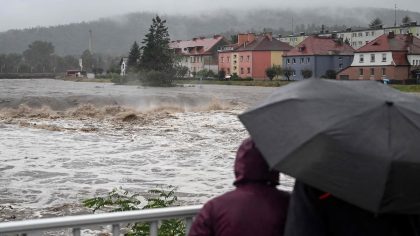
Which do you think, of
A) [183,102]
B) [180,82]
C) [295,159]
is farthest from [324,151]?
[180,82]

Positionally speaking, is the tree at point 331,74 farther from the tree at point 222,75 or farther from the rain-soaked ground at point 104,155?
the rain-soaked ground at point 104,155

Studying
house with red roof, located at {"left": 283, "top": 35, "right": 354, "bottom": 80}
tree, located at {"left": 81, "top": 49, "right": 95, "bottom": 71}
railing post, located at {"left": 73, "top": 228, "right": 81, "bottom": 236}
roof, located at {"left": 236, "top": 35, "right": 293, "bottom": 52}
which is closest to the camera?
railing post, located at {"left": 73, "top": 228, "right": 81, "bottom": 236}

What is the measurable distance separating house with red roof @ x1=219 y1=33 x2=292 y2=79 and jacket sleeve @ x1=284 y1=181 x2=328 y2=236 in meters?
83.6

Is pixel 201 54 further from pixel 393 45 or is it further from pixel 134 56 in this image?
pixel 393 45

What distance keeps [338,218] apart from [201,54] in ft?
336

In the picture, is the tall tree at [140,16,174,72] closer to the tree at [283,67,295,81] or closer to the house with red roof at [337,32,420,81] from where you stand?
the tree at [283,67,295,81]

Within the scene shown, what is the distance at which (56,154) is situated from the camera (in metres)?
18.5

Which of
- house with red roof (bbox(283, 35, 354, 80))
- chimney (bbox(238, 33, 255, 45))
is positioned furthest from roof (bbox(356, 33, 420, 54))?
chimney (bbox(238, 33, 255, 45))

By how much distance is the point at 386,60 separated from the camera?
65062 millimetres

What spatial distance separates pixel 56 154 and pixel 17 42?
186 metres

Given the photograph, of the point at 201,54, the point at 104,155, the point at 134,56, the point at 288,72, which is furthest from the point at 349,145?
the point at 201,54

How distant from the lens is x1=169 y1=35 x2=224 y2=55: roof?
105m

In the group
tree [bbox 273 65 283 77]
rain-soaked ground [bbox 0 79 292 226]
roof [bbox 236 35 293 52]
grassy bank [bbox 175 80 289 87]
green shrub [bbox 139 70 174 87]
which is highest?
roof [bbox 236 35 293 52]

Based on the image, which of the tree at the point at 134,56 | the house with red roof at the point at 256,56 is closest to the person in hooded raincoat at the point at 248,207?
the house with red roof at the point at 256,56
